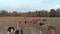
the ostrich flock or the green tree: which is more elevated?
the green tree

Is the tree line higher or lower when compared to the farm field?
higher

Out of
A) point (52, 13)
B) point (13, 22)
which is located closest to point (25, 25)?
point (13, 22)

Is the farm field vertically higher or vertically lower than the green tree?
lower

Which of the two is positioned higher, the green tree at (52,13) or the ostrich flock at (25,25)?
the green tree at (52,13)

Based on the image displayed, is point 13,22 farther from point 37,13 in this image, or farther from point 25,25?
point 37,13

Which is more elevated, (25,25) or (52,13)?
(52,13)

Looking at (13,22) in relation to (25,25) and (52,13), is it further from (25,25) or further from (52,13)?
(52,13)

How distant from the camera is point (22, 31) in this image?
68.3 inches

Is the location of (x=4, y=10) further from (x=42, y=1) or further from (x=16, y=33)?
(x=42, y=1)

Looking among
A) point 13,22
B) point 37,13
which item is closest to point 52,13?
point 37,13

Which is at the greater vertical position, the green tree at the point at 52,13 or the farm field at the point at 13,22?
the green tree at the point at 52,13

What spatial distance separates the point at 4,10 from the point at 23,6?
0.70 ft

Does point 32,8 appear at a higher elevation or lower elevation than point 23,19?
higher

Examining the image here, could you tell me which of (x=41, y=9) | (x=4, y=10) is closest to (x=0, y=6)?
(x=4, y=10)
